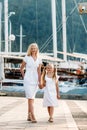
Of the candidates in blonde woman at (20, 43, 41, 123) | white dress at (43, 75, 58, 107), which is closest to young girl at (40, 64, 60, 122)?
white dress at (43, 75, 58, 107)

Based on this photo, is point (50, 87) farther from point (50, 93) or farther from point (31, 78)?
point (31, 78)

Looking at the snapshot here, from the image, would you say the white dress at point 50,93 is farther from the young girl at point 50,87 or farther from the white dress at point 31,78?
the white dress at point 31,78

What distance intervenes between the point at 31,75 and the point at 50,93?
615 mm

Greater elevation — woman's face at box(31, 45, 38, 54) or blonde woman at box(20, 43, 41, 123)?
woman's face at box(31, 45, 38, 54)

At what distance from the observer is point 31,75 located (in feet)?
37.0

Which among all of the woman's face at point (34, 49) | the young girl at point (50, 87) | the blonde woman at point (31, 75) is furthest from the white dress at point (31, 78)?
the young girl at point (50, 87)

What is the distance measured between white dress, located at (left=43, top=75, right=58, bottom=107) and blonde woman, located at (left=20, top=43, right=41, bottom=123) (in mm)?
331

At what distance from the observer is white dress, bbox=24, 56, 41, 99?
1123 centimetres

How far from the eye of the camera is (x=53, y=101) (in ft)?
37.7

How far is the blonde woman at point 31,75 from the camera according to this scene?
36.8 ft

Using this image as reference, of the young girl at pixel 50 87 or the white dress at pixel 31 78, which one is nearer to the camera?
the white dress at pixel 31 78

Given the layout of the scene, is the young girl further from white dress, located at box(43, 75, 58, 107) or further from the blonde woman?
the blonde woman

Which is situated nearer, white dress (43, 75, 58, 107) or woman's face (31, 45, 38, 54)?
woman's face (31, 45, 38, 54)

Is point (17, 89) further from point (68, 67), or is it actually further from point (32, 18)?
point (32, 18)
